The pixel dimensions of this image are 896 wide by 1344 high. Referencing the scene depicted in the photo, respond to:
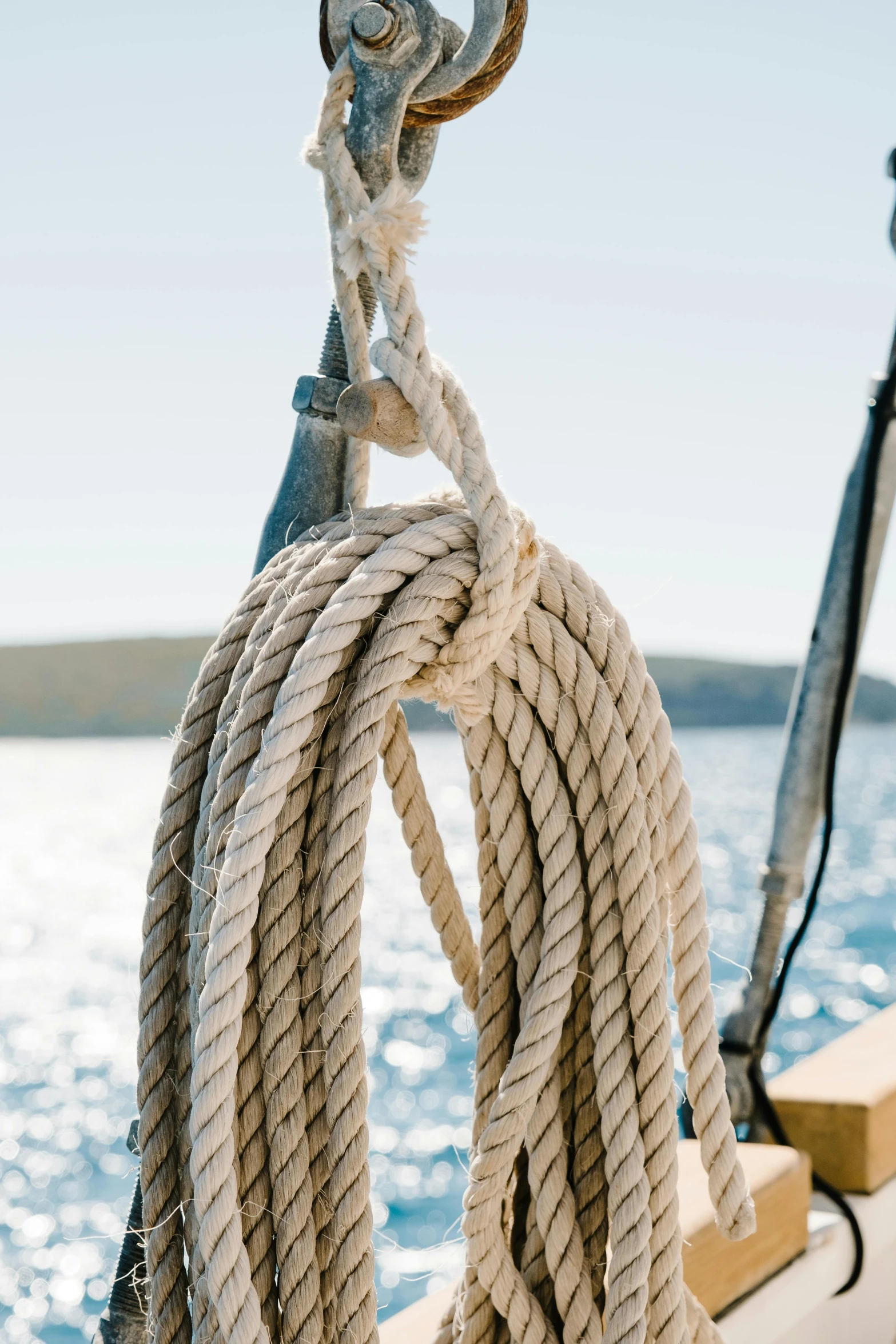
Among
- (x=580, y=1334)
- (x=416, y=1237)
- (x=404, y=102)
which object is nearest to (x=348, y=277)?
(x=404, y=102)

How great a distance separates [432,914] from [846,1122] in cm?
91

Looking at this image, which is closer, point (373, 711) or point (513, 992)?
point (373, 711)

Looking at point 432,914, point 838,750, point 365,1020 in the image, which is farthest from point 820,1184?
point 365,1020

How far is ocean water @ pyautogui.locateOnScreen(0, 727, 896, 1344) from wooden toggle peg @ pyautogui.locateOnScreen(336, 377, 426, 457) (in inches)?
12.6

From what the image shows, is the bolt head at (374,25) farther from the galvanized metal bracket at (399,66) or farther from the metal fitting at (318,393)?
the metal fitting at (318,393)

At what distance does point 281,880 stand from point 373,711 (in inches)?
5.4

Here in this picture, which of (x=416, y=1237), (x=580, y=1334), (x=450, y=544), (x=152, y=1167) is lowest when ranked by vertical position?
(x=416, y=1237)

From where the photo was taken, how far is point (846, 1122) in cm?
149

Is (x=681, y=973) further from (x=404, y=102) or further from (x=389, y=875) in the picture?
(x=389, y=875)

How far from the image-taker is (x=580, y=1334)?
838mm

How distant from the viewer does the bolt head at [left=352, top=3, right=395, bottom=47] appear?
75cm

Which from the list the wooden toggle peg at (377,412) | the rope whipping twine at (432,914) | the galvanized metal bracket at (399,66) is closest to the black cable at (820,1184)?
the rope whipping twine at (432,914)

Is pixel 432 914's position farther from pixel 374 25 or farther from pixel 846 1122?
pixel 846 1122

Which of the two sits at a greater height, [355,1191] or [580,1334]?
[355,1191]
